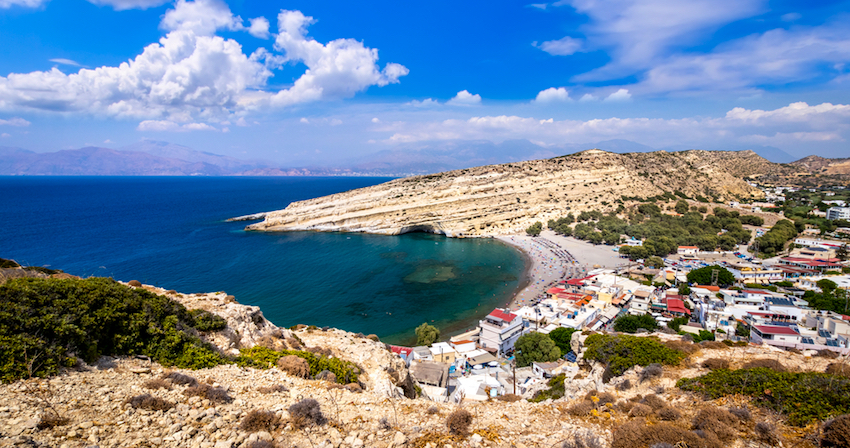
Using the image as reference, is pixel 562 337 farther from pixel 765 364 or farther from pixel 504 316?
pixel 765 364

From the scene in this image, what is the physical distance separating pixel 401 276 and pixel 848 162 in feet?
666

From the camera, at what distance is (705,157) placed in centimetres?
10956

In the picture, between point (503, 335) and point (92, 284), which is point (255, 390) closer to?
point (92, 284)

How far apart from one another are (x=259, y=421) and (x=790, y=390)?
429 inches

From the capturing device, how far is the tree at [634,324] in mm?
25934

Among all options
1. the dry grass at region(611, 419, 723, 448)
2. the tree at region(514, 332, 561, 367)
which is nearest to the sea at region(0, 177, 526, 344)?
the tree at region(514, 332, 561, 367)

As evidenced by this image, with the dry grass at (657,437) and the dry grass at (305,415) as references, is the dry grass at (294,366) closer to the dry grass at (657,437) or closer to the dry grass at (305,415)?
the dry grass at (305,415)

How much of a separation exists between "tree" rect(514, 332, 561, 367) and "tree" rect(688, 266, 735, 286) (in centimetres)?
2248

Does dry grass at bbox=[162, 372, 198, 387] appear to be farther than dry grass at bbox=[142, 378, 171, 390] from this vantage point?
Yes

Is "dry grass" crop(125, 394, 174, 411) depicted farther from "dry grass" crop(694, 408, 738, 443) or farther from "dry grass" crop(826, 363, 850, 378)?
"dry grass" crop(826, 363, 850, 378)

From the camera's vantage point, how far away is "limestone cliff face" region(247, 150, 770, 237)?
6869 centimetres

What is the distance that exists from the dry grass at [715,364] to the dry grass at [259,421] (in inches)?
455

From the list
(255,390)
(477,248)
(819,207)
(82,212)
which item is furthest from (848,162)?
(82,212)

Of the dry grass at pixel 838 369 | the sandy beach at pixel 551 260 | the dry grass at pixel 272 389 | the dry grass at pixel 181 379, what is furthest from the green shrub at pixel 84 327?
the sandy beach at pixel 551 260
